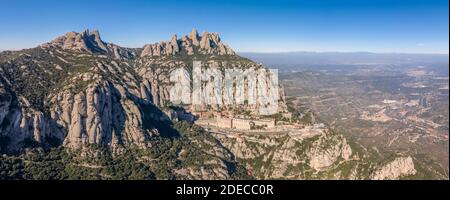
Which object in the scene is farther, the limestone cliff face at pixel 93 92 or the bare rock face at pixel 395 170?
the limestone cliff face at pixel 93 92

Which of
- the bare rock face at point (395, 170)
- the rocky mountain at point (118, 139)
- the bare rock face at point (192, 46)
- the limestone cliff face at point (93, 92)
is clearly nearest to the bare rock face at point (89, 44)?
the limestone cliff face at point (93, 92)

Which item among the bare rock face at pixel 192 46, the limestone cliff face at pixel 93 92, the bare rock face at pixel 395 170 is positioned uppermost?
the bare rock face at pixel 192 46

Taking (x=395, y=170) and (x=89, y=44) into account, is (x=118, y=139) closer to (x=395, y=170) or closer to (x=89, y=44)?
(x=395, y=170)

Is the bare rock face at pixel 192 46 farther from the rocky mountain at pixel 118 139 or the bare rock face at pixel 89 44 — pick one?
the rocky mountain at pixel 118 139

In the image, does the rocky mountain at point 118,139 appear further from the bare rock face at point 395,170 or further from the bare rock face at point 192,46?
the bare rock face at point 192,46

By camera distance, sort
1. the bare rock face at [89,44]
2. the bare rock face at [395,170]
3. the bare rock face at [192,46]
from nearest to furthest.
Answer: the bare rock face at [395,170], the bare rock face at [89,44], the bare rock face at [192,46]

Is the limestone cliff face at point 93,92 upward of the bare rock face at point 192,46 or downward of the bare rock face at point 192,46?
downward

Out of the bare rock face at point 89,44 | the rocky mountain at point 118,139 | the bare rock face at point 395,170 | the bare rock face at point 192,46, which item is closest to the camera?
the bare rock face at point 395,170

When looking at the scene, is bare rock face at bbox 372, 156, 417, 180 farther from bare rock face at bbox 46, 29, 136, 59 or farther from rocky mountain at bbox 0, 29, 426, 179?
bare rock face at bbox 46, 29, 136, 59
